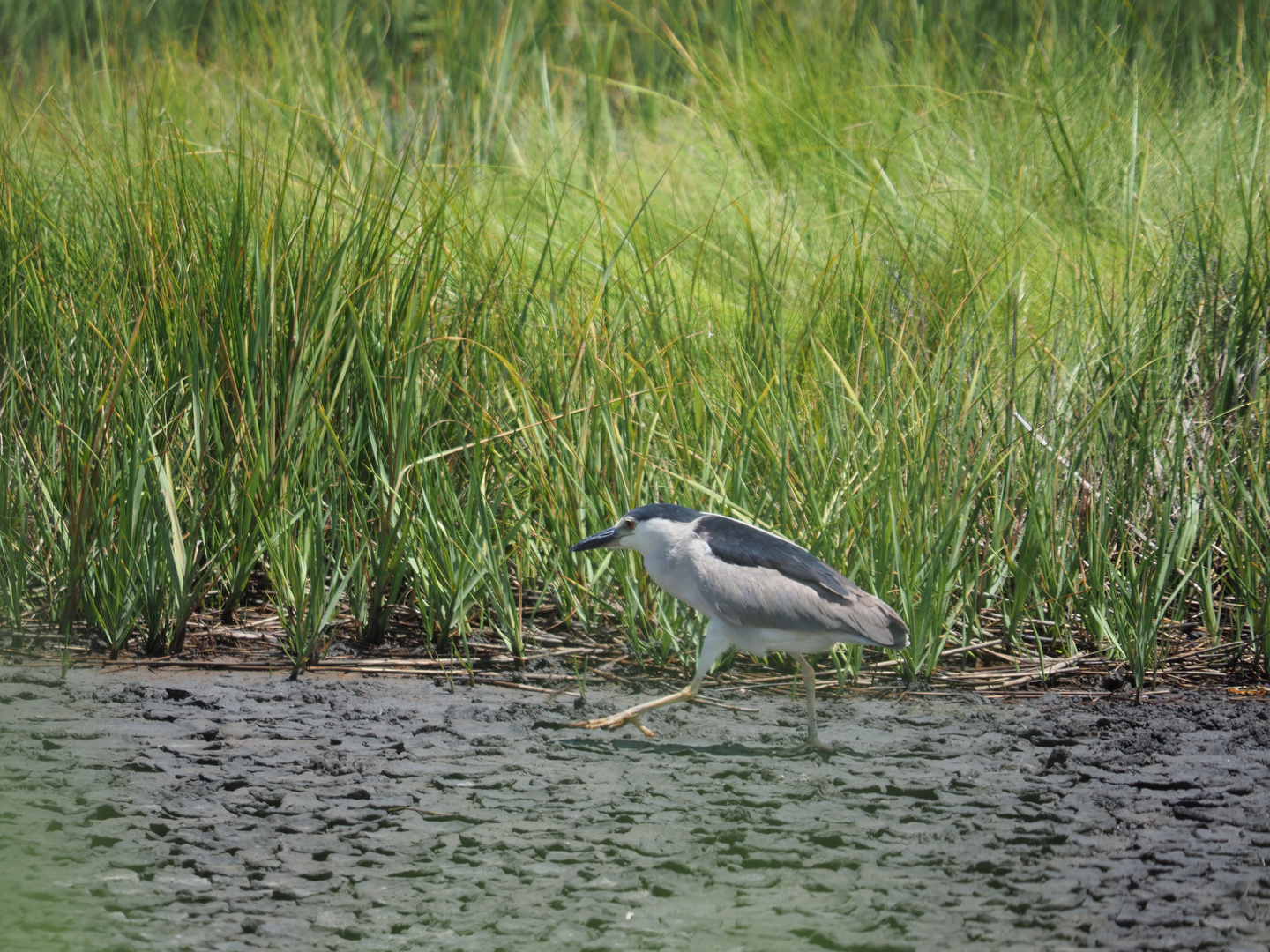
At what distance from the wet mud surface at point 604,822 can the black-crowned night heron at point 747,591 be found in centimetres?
25

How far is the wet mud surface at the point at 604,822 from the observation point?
243cm

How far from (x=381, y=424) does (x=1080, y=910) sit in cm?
255

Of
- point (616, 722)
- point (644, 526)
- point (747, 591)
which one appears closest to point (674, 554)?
point (644, 526)

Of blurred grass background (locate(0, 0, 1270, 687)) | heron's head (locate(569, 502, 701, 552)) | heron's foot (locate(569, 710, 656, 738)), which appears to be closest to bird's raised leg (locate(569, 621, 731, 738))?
heron's foot (locate(569, 710, 656, 738))

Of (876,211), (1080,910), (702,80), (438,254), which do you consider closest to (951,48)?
(702,80)

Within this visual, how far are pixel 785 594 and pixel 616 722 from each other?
0.58m

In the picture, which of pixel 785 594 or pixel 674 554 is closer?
pixel 785 594

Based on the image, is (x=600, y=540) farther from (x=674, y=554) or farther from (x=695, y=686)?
(x=695, y=686)

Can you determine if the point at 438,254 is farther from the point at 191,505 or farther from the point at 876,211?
the point at 876,211

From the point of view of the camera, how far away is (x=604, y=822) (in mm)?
2906

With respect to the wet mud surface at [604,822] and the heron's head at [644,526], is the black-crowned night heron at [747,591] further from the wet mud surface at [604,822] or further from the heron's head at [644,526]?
the wet mud surface at [604,822]

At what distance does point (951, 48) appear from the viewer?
9078 mm

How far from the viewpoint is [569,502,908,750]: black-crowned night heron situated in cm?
324

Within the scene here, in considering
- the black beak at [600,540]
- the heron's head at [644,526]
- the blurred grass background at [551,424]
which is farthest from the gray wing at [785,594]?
the blurred grass background at [551,424]
